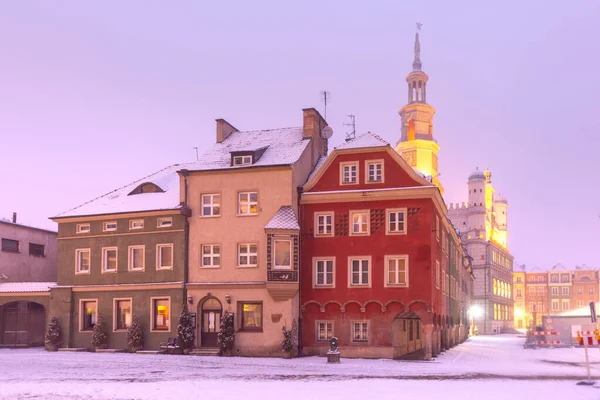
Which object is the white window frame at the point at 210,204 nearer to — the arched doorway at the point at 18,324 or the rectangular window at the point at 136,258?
the rectangular window at the point at 136,258

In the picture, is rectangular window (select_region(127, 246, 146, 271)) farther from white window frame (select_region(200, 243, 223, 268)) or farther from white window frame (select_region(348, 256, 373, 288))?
white window frame (select_region(348, 256, 373, 288))

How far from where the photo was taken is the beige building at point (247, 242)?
130 feet

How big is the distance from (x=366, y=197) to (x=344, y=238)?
2779 millimetres

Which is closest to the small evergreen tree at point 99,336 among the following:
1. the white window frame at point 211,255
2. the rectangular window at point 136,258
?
the rectangular window at point 136,258

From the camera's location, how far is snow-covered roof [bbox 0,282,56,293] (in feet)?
151

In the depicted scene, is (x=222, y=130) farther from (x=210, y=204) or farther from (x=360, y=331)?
(x=360, y=331)

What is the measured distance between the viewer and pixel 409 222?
3950cm

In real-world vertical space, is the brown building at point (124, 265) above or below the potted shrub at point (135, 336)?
above

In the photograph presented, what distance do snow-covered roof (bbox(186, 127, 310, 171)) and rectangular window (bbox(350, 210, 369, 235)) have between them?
492 cm

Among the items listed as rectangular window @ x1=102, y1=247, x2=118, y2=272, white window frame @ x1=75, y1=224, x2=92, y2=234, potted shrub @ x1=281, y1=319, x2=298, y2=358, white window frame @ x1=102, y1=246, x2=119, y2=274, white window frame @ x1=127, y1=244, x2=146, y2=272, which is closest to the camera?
potted shrub @ x1=281, y1=319, x2=298, y2=358

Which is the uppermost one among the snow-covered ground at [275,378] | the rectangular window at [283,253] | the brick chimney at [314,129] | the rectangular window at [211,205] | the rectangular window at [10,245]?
the brick chimney at [314,129]

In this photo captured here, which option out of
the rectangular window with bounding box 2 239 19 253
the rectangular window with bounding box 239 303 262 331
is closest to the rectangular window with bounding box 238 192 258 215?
the rectangular window with bounding box 239 303 262 331

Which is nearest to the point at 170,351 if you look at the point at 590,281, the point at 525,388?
the point at 525,388

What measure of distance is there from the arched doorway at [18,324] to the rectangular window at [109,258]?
28.1ft
